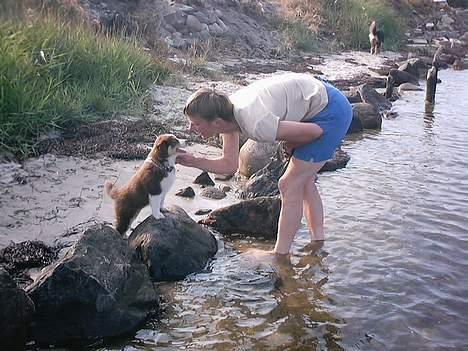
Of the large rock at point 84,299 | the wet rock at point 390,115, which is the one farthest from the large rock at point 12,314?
the wet rock at point 390,115

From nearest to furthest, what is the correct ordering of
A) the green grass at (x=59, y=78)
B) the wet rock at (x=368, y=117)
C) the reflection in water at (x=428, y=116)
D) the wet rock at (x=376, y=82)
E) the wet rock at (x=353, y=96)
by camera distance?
the green grass at (x=59, y=78) < the wet rock at (x=368, y=117) < the reflection in water at (x=428, y=116) < the wet rock at (x=353, y=96) < the wet rock at (x=376, y=82)

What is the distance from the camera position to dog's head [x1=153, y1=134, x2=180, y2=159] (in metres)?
5.57

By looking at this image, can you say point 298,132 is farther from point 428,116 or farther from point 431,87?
point 431,87

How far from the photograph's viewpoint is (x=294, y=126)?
506cm

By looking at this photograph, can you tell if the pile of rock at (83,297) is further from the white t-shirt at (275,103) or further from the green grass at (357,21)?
the green grass at (357,21)

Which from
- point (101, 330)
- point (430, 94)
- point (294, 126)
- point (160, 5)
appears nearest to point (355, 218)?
point (294, 126)

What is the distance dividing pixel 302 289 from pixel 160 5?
14517mm

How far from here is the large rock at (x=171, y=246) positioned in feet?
18.0

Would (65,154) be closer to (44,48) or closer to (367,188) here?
(44,48)

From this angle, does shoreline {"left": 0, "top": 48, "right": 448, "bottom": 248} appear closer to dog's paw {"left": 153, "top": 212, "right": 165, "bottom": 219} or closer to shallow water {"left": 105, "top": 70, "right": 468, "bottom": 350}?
dog's paw {"left": 153, "top": 212, "right": 165, "bottom": 219}

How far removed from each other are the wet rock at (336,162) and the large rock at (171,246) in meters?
3.69

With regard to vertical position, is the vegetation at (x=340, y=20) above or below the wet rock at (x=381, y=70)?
above

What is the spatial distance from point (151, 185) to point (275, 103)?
1.41 meters

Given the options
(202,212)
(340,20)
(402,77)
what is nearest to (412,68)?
(402,77)
